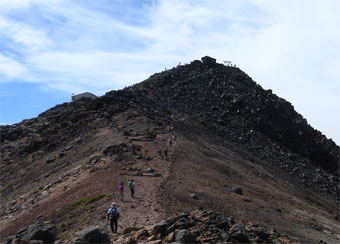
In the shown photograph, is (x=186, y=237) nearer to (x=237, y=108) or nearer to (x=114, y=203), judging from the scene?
(x=114, y=203)

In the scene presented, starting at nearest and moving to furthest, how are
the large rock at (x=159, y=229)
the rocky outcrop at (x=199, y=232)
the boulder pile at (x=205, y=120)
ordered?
the rocky outcrop at (x=199, y=232) < the large rock at (x=159, y=229) < the boulder pile at (x=205, y=120)

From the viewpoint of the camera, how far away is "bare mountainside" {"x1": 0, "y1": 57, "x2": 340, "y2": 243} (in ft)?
85.5

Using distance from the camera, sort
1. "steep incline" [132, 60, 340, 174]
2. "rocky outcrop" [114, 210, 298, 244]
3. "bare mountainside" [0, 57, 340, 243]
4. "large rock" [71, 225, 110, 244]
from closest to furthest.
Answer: "rocky outcrop" [114, 210, 298, 244] < "large rock" [71, 225, 110, 244] < "bare mountainside" [0, 57, 340, 243] < "steep incline" [132, 60, 340, 174]

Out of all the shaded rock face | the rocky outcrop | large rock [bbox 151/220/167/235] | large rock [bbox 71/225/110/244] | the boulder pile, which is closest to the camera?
the rocky outcrop

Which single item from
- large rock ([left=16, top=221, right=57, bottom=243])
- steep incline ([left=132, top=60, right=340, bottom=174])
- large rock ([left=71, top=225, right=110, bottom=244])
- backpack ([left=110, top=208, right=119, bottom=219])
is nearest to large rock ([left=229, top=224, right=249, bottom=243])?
large rock ([left=71, top=225, right=110, bottom=244])

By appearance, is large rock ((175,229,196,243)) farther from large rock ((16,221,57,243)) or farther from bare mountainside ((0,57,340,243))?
large rock ((16,221,57,243))

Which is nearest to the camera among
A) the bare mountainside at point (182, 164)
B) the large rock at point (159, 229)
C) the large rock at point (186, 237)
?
the large rock at point (186, 237)

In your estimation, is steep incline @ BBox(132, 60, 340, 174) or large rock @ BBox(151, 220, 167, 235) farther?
steep incline @ BBox(132, 60, 340, 174)

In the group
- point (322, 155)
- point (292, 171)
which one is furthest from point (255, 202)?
point (322, 155)

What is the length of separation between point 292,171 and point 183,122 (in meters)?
16.4

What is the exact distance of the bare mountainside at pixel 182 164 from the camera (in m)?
26.0

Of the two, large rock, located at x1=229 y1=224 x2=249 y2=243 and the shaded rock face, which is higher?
large rock, located at x1=229 y1=224 x2=249 y2=243

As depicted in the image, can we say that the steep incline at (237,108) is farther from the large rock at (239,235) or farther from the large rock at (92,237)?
the large rock at (239,235)

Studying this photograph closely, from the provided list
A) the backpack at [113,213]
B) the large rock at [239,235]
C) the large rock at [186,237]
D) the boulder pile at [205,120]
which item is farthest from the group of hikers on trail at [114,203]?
the large rock at [239,235]
